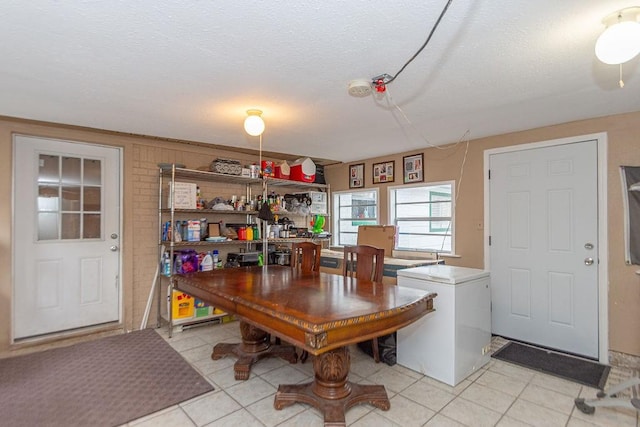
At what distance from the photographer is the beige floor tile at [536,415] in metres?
2.03

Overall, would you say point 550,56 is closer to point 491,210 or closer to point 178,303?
point 491,210

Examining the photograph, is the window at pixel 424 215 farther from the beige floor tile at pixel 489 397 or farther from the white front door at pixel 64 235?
the white front door at pixel 64 235

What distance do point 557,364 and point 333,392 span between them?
2.15 meters

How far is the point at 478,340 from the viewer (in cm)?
273

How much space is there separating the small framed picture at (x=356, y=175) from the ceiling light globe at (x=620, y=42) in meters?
3.58

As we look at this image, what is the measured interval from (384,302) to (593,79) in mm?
2046

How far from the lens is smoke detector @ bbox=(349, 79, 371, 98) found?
2.17 metres

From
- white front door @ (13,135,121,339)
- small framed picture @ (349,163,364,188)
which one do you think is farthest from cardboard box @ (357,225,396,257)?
white front door @ (13,135,121,339)

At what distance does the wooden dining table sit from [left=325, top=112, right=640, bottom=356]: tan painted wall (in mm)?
1976

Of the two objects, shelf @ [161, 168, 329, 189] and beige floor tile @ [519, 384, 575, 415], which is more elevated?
shelf @ [161, 168, 329, 189]

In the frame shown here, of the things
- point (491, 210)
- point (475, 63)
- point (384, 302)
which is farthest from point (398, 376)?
point (475, 63)

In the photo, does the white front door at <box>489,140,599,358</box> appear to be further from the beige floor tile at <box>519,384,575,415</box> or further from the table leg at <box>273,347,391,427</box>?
the table leg at <box>273,347,391,427</box>

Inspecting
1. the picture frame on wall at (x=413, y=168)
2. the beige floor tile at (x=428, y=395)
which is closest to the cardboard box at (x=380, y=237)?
the picture frame on wall at (x=413, y=168)

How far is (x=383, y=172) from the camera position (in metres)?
4.72
